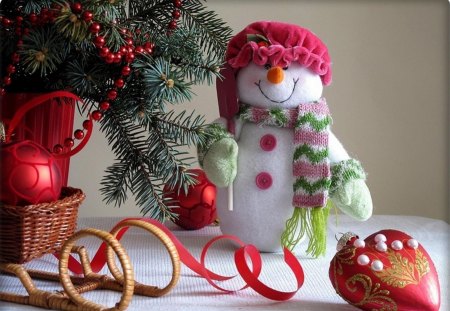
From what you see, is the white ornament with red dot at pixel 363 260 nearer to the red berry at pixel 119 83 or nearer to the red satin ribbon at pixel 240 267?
the red satin ribbon at pixel 240 267

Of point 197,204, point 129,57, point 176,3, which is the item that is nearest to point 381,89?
point 197,204

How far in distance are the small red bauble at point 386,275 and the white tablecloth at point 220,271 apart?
4 centimetres

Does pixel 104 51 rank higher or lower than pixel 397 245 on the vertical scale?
higher

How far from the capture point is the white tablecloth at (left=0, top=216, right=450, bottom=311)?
60cm

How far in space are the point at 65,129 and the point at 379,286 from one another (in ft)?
1.43

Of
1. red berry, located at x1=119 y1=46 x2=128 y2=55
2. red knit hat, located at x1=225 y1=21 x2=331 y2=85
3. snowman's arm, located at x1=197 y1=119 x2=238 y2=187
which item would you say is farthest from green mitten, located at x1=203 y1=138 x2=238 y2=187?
red berry, located at x1=119 y1=46 x2=128 y2=55

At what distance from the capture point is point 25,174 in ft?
2.07

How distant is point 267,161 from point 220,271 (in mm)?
162

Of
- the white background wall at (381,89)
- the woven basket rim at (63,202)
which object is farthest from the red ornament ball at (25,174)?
the white background wall at (381,89)

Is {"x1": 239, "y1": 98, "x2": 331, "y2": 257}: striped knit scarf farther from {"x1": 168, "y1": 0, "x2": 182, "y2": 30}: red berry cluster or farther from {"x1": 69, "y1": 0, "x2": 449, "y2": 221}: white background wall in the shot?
{"x1": 69, "y1": 0, "x2": 449, "y2": 221}: white background wall

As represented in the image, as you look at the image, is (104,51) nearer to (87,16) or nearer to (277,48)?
(87,16)

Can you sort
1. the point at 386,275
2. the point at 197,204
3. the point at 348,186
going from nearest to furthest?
the point at 386,275 < the point at 348,186 < the point at 197,204

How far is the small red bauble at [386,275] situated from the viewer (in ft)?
1.79

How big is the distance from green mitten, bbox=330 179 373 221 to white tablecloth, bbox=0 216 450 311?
0.07 metres
